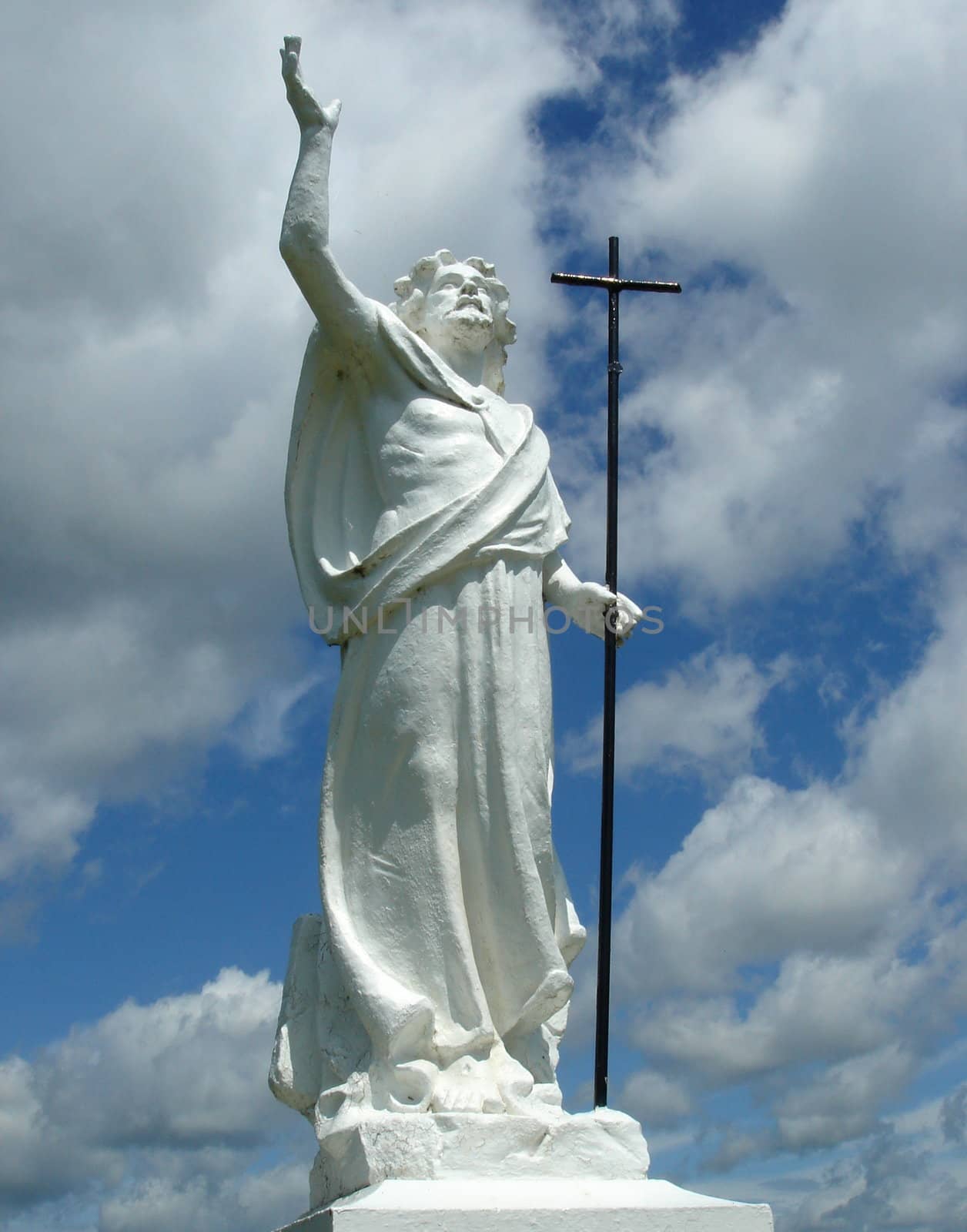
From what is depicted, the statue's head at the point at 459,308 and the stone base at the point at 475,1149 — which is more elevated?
the statue's head at the point at 459,308

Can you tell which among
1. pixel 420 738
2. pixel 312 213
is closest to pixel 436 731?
A: pixel 420 738

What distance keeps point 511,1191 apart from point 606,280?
20.3 feet

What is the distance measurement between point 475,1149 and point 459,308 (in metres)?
4.99

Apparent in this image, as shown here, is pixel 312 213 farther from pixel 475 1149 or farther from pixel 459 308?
pixel 475 1149

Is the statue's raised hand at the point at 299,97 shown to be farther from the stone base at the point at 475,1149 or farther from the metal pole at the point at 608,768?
the stone base at the point at 475,1149

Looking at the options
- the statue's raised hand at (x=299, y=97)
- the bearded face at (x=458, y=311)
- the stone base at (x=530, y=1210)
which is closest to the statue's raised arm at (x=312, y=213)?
the statue's raised hand at (x=299, y=97)

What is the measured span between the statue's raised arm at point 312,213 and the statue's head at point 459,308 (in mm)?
778

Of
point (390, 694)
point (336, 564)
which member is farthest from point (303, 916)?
point (336, 564)

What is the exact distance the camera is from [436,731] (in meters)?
7.50

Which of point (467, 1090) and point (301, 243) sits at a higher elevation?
point (301, 243)

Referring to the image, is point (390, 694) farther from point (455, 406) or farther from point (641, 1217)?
point (641, 1217)

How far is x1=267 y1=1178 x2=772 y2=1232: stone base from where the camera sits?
5.88 metres

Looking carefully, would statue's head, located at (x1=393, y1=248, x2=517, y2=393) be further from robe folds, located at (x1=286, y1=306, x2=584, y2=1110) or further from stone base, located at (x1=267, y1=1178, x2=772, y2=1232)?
stone base, located at (x1=267, y1=1178, x2=772, y2=1232)

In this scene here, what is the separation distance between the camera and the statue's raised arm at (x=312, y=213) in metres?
7.93
